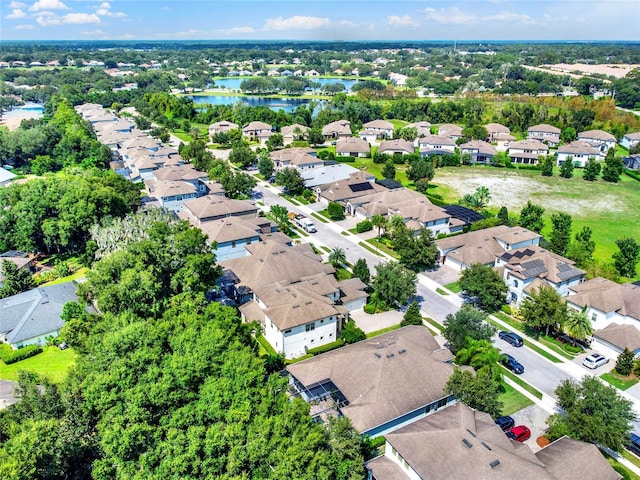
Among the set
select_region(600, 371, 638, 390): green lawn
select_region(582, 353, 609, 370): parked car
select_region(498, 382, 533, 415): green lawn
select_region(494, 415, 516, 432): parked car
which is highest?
select_region(494, 415, 516, 432): parked car

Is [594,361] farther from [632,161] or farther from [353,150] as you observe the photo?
[632,161]

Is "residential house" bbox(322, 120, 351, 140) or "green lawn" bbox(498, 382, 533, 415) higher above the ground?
"residential house" bbox(322, 120, 351, 140)

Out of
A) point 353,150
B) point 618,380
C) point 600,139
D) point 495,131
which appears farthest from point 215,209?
point 600,139

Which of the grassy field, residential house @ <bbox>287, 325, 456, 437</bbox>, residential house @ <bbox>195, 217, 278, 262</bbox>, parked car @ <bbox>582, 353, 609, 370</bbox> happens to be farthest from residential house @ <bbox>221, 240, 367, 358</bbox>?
the grassy field

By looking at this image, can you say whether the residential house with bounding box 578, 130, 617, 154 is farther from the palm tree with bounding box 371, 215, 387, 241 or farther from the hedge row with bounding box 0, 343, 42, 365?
the hedge row with bounding box 0, 343, 42, 365

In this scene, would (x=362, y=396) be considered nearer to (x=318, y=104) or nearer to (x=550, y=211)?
(x=550, y=211)

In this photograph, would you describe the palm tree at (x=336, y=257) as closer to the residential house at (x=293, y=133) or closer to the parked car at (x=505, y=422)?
the parked car at (x=505, y=422)

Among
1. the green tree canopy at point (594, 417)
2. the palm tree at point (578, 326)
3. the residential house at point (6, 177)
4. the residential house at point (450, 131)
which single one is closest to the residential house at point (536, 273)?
the palm tree at point (578, 326)
